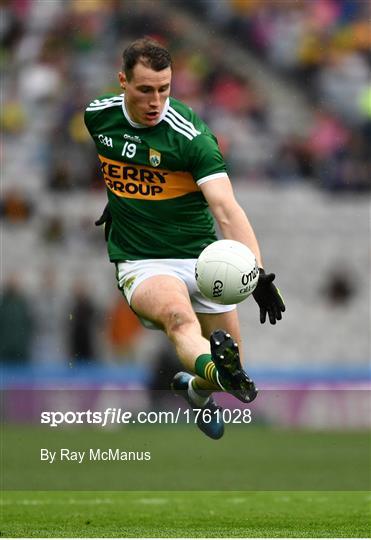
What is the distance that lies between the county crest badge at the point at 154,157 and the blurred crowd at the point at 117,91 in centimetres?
940

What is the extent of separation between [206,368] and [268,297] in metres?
0.65

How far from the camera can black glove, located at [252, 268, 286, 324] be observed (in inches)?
293

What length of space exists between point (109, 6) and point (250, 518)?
13.3 meters

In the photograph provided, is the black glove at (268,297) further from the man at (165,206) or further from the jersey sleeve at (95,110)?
the jersey sleeve at (95,110)

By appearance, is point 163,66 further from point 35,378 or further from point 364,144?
point 364,144

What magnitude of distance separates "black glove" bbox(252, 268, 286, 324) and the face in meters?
1.20

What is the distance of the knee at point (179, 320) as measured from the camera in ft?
24.4

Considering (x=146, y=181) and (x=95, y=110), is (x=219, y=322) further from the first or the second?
(x=95, y=110)

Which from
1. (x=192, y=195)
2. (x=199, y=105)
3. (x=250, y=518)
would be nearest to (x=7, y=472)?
(x=250, y=518)

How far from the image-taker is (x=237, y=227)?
24.4 ft

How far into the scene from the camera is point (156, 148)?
7.84 metres

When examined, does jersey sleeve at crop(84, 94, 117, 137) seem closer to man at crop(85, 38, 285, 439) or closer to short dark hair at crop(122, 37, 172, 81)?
man at crop(85, 38, 285, 439)

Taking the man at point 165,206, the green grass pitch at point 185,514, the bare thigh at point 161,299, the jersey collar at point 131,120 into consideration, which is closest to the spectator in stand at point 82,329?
the green grass pitch at point 185,514

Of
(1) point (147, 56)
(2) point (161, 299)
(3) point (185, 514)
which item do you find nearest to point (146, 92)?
(1) point (147, 56)
